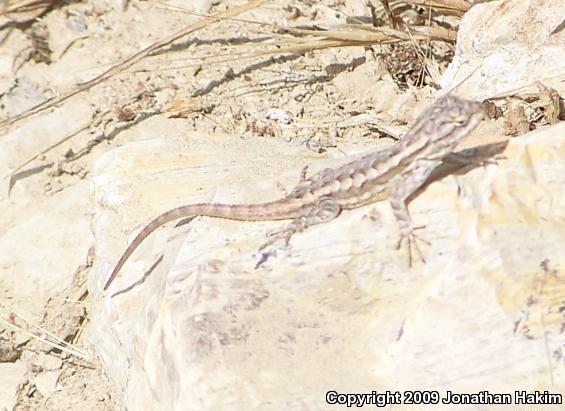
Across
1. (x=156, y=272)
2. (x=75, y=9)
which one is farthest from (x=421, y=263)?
(x=75, y=9)

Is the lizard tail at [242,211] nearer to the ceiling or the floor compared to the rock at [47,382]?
nearer to the ceiling

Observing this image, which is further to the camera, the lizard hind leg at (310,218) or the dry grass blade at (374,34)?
the dry grass blade at (374,34)

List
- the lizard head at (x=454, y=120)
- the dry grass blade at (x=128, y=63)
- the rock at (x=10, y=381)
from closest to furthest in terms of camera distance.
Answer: the lizard head at (x=454, y=120) < the rock at (x=10, y=381) < the dry grass blade at (x=128, y=63)

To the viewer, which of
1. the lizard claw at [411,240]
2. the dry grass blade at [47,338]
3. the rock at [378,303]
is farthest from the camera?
the dry grass blade at [47,338]

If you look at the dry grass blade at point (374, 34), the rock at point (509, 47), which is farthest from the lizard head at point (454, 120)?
the dry grass blade at point (374, 34)

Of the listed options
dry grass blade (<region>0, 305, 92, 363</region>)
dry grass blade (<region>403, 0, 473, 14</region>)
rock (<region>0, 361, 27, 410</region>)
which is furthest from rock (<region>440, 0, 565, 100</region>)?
rock (<region>0, 361, 27, 410</region>)

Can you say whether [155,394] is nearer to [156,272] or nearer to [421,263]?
[156,272]

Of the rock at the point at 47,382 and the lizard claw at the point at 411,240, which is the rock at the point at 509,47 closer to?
the lizard claw at the point at 411,240

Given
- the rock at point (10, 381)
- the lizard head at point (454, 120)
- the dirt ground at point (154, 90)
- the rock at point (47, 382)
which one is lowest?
the rock at point (47, 382)
